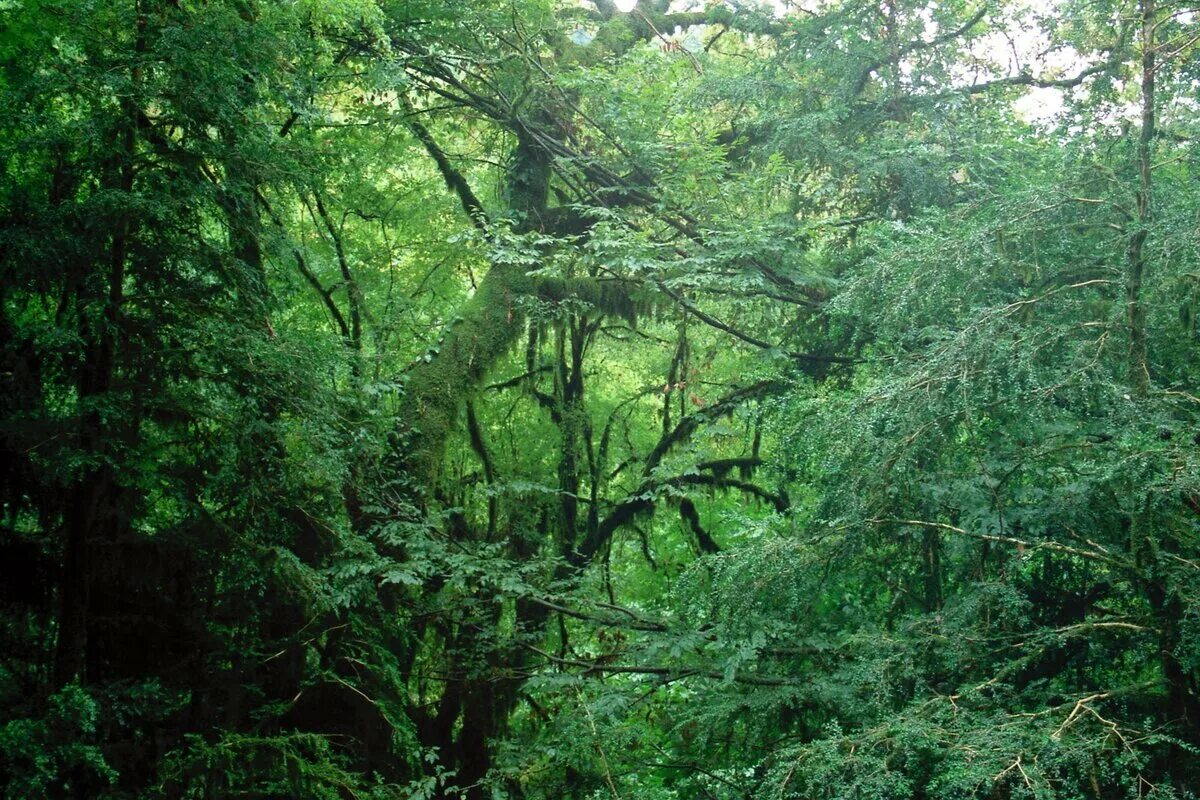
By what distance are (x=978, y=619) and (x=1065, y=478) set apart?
2.79 ft

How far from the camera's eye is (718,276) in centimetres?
662

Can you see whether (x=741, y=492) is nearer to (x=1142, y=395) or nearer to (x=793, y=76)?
(x=793, y=76)

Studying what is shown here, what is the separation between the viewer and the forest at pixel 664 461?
14.2ft

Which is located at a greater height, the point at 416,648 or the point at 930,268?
the point at 930,268

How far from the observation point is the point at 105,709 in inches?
171

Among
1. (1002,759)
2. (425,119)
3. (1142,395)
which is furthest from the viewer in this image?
(425,119)

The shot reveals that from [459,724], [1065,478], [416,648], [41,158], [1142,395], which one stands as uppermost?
[41,158]

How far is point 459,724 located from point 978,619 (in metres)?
4.98

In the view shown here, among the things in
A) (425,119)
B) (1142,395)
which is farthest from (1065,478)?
(425,119)

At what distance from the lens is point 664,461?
8328 millimetres

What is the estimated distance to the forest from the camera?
14.2ft

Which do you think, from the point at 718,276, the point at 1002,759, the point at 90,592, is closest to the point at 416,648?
the point at 90,592

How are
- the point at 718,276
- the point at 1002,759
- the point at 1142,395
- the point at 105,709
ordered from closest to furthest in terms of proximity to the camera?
the point at 1002,759 → the point at 105,709 → the point at 1142,395 → the point at 718,276

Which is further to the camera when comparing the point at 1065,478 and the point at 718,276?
the point at 718,276
